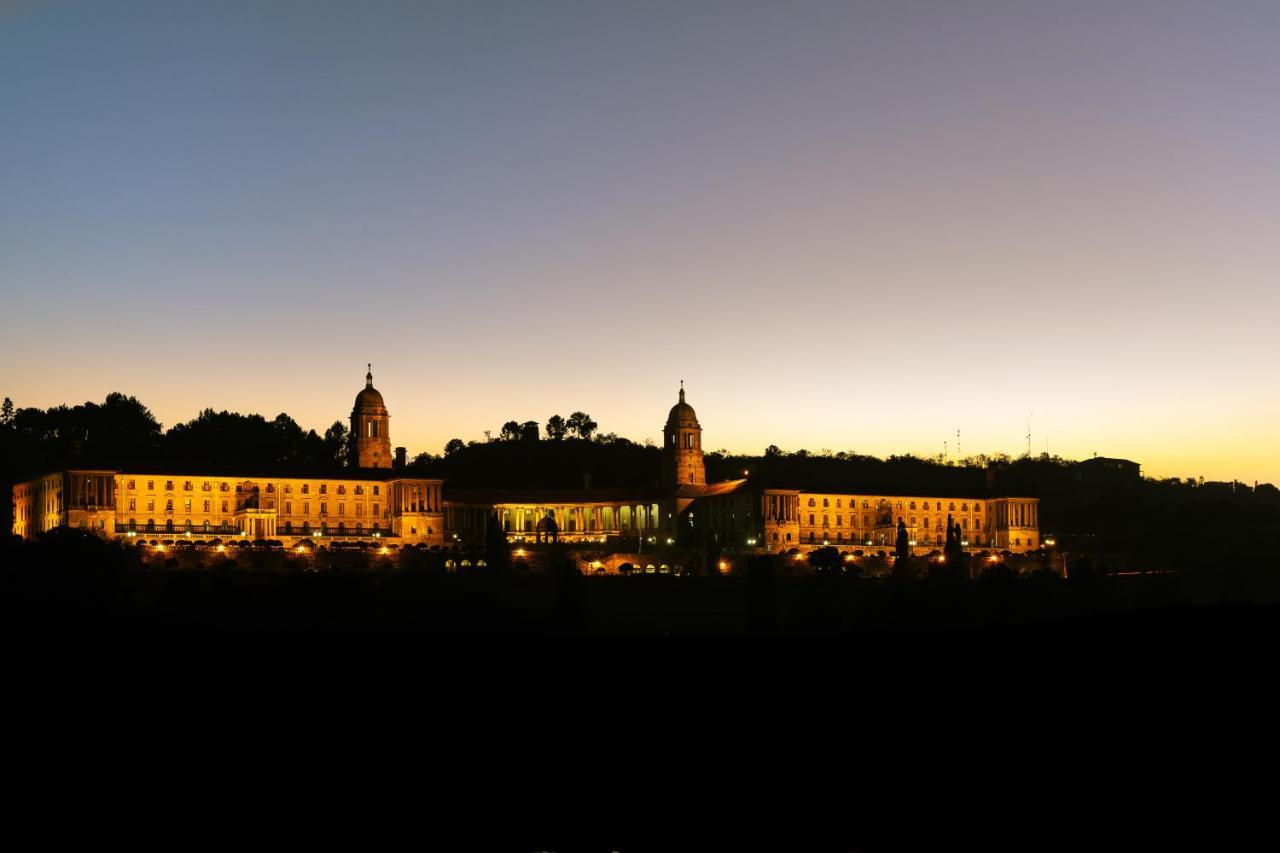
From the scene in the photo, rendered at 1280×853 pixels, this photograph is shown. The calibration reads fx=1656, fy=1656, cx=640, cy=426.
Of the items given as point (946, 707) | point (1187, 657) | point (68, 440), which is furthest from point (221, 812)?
point (68, 440)

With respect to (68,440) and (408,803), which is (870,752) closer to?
(408,803)

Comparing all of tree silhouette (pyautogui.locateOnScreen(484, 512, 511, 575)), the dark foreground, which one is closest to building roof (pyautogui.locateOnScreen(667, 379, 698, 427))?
tree silhouette (pyautogui.locateOnScreen(484, 512, 511, 575))

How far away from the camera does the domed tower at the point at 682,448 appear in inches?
7411

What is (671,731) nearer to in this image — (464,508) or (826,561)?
(826,561)

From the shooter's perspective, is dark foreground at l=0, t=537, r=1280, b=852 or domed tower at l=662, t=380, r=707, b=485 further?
domed tower at l=662, t=380, r=707, b=485

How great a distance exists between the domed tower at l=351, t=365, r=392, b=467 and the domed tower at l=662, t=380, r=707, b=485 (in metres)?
Answer: 31.7

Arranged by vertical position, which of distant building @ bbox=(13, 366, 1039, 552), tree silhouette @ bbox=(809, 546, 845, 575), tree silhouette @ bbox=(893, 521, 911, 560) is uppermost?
distant building @ bbox=(13, 366, 1039, 552)

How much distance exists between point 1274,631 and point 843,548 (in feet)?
489

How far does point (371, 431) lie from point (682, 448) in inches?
1388

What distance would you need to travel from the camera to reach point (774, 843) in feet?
68.6

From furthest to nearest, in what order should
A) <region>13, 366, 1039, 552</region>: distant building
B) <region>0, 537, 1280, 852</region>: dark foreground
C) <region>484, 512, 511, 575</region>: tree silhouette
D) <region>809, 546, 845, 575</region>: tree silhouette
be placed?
1. <region>13, 366, 1039, 552</region>: distant building
2. <region>809, 546, 845, 575</region>: tree silhouette
3. <region>484, 512, 511, 575</region>: tree silhouette
4. <region>0, 537, 1280, 852</region>: dark foreground

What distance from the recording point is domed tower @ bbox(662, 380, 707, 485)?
7411 inches

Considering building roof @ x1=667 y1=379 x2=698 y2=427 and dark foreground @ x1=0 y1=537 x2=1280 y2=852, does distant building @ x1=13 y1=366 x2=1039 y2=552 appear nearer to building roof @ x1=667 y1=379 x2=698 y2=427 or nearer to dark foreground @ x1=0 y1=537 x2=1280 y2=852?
building roof @ x1=667 y1=379 x2=698 y2=427

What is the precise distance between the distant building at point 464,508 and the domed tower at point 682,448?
167mm
